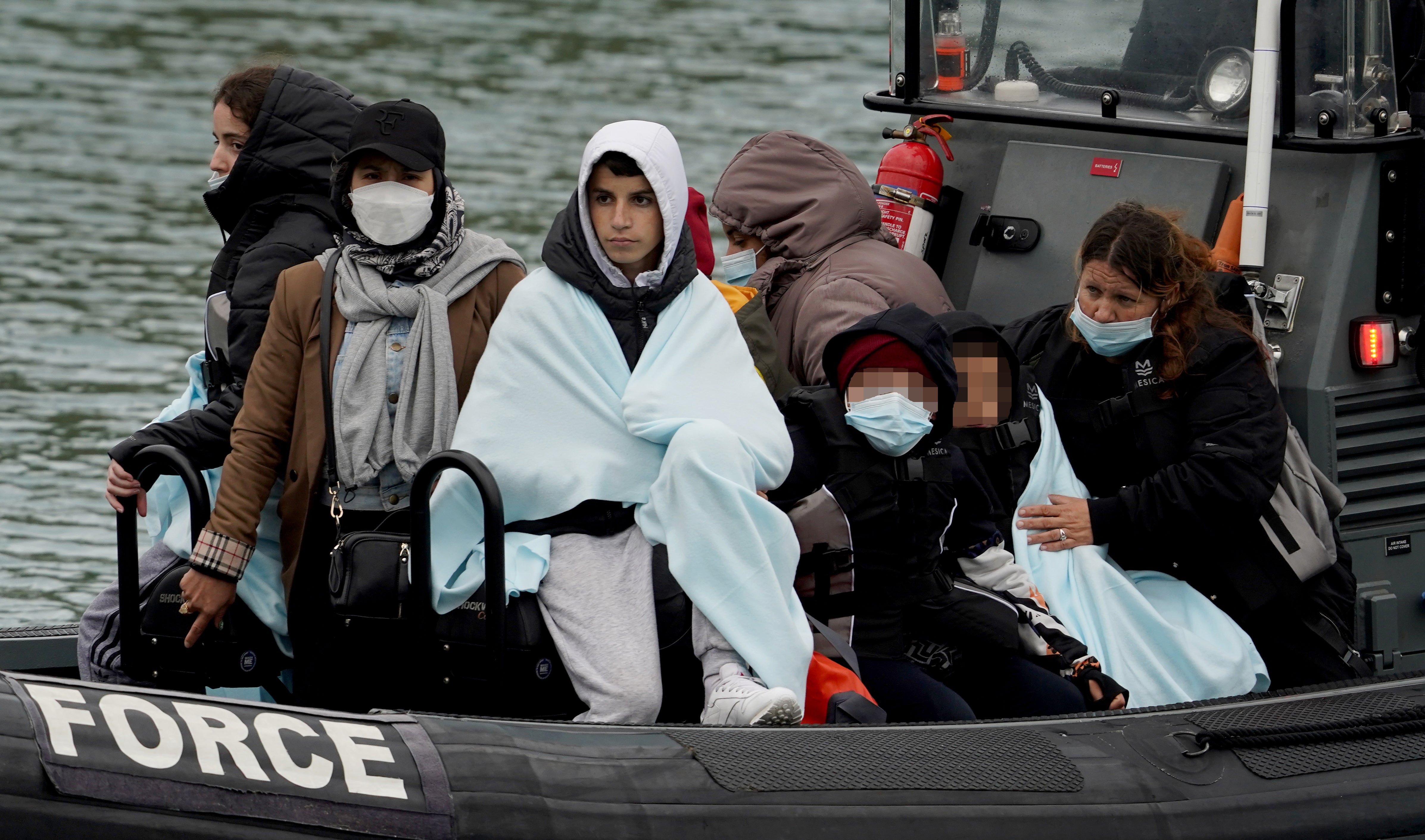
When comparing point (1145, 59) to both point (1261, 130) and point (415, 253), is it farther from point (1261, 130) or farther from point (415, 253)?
point (415, 253)

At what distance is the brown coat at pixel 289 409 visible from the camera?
3.75 meters

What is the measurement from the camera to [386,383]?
3748 millimetres

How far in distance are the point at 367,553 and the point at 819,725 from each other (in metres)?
0.94

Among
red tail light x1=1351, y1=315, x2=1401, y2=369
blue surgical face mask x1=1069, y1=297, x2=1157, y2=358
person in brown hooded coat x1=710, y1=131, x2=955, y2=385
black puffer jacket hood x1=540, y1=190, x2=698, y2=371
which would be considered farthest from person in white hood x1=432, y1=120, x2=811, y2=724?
red tail light x1=1351, y1=315, x2=1401, y2=369

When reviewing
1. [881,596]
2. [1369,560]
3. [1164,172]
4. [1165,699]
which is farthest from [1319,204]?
[881,596]

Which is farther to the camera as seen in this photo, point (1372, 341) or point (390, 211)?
point (1372, 341)

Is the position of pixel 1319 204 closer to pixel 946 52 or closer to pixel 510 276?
pixel 946 52

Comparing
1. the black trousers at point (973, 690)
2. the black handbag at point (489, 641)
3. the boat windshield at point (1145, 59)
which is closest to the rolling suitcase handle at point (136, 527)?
the black handbag at point (489, 641)

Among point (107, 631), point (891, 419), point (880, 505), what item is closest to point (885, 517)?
point (880, 505)

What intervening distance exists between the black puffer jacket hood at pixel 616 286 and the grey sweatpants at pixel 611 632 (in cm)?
40

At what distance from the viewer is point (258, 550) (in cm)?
399

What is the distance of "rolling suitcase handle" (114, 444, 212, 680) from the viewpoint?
3.71 meters

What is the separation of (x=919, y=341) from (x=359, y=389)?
115 cm

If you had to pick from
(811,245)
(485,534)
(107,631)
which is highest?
(811,245)
